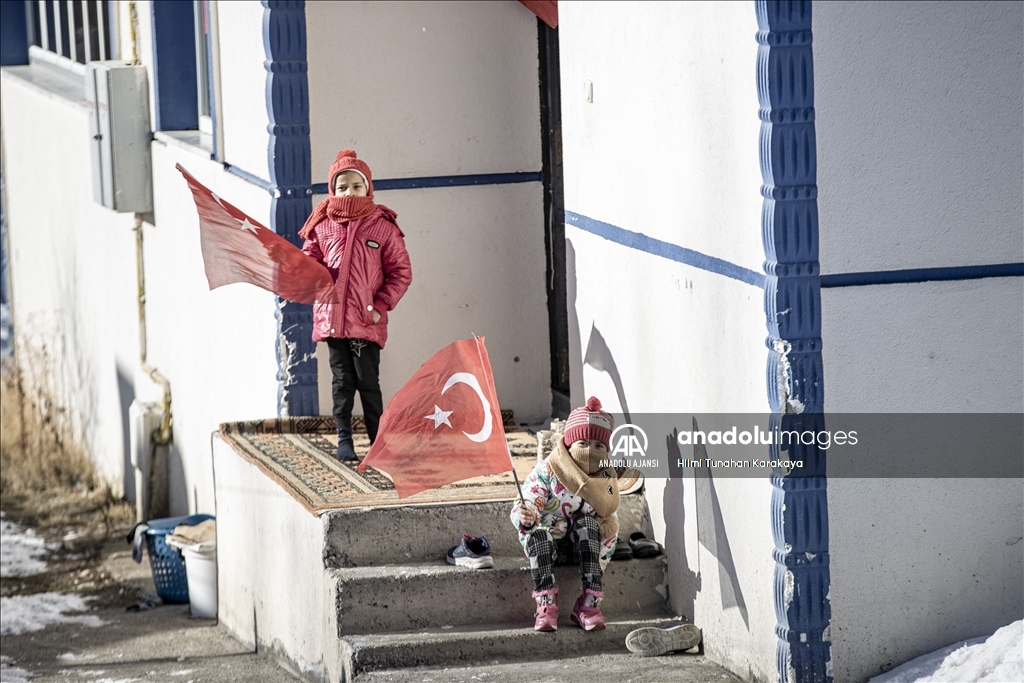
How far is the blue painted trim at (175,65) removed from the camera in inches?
486

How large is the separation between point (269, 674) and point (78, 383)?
8.08 metres

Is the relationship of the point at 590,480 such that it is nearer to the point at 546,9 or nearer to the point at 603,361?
the point at 603,361

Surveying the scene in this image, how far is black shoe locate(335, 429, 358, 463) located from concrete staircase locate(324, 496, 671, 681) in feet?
3.76

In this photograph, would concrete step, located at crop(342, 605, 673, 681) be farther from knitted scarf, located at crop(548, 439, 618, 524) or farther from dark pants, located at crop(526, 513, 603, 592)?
knitted scarf, located at crop(548, 439, 618, 524)

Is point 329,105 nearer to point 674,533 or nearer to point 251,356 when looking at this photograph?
point 251,356

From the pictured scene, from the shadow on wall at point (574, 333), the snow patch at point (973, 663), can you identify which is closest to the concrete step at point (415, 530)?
the shadow on wall at point (574, 333)

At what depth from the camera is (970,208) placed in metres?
5.91

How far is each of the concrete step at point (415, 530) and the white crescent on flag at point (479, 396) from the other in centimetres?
53

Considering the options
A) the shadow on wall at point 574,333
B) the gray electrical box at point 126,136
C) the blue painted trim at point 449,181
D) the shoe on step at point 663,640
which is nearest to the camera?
the shoe on step at point 663,640

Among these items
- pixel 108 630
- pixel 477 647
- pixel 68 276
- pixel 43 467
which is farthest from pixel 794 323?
pixel 68 276

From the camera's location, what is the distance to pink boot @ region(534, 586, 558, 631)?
703 cm

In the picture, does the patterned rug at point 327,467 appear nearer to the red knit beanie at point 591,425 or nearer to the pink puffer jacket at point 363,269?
the pink puffer jacket at point 363,269

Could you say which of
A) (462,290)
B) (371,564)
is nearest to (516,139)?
(462,290)

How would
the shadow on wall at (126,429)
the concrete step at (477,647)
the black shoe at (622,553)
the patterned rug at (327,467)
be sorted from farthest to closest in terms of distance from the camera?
1. the shadow on wall at (126,429)
2. the patterned rug at (327,467)
3. the black shoe at (622,553)
4. the concrete step at (477,647)
